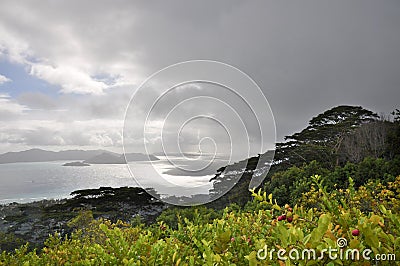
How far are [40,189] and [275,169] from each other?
1024 cm

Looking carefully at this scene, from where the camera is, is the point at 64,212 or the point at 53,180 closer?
the point at 64,212

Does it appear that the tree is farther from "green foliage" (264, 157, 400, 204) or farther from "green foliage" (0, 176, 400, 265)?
"green foliage" (0, 176, 400, 265)

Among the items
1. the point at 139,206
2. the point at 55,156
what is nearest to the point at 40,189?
the point at 139,206

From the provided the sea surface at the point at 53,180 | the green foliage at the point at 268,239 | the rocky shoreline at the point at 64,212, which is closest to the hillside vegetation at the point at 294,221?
the green foliage at the point at 268,239

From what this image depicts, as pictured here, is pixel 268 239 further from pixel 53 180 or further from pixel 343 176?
pixel 53 180

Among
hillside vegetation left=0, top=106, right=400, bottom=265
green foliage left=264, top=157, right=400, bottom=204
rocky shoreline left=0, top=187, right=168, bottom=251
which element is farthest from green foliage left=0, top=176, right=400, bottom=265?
rocky shoreline left=0, top=187, right=168, bottom=251

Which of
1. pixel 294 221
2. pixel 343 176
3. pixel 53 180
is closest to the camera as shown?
pixel 294 221

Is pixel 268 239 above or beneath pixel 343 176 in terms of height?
beneath

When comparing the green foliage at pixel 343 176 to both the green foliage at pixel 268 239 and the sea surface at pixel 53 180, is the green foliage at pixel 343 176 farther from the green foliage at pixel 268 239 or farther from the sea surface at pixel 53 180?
the sea surface at pixel 53 180

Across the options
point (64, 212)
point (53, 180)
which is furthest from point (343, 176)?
point (53, 180)

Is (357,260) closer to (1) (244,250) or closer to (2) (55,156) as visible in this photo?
(1) (244,250)

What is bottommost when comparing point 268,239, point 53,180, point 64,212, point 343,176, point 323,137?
point 64,212

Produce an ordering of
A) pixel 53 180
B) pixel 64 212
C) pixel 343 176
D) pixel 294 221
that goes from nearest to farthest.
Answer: pixel 294 221
pixel 343 176
pixel 64 212
pixel 53 180

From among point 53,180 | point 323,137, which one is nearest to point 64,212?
point 53,180
